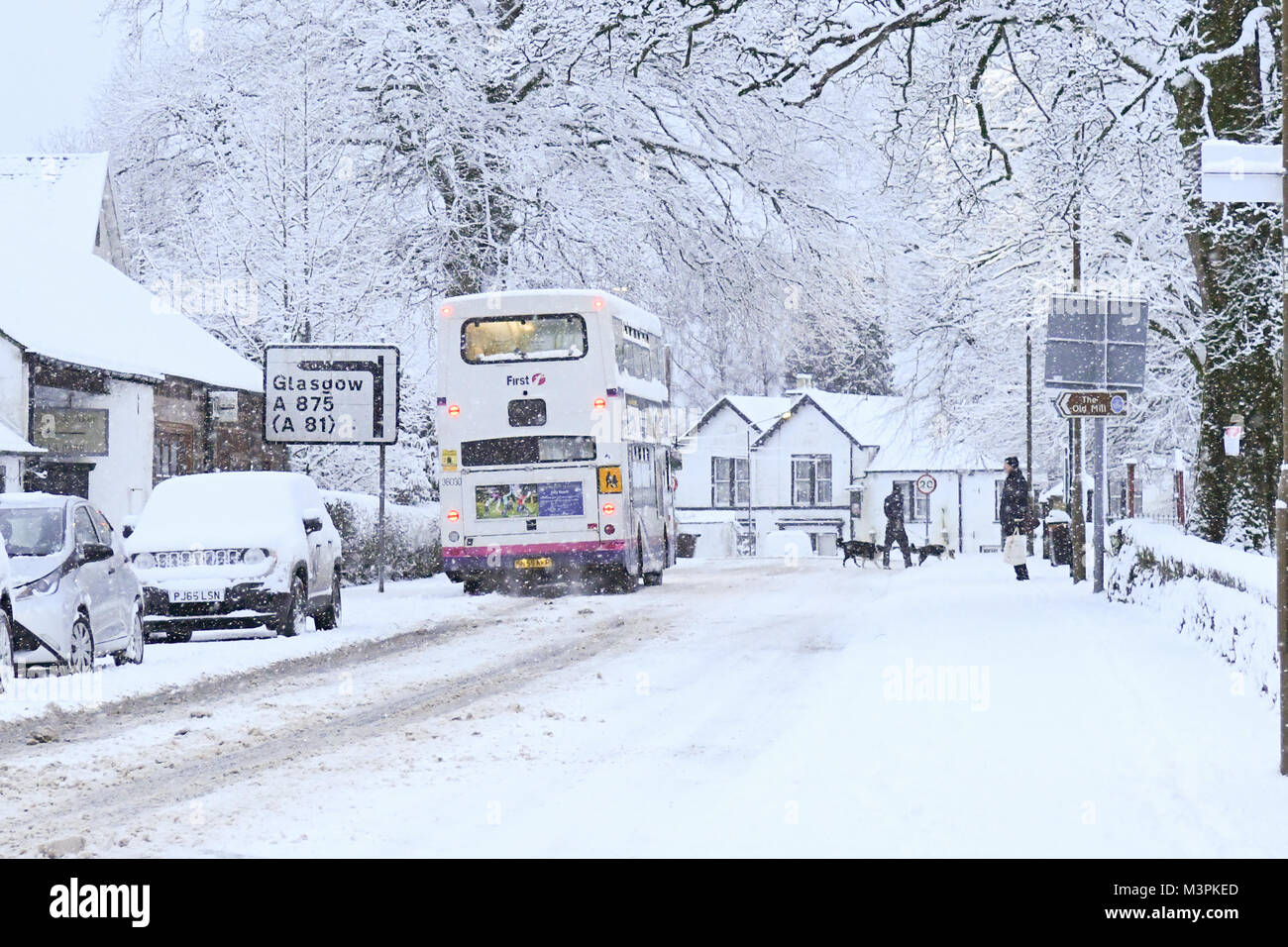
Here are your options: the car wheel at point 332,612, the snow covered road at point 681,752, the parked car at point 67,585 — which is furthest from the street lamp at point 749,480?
the parked car at point 67,585

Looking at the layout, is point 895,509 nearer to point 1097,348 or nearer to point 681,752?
point 1097,348

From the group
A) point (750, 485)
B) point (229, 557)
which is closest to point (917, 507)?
point (750, 485)

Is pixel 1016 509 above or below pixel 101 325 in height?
below

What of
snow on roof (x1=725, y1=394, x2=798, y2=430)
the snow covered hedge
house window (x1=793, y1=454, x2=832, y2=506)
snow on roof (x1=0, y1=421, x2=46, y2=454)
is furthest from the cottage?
house window (x1=793, y1=454, x2=832, y2=506)

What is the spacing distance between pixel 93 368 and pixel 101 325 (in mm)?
3537

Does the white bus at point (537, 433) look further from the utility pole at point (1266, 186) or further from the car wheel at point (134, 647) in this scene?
the utility pole at point (1266, 186)

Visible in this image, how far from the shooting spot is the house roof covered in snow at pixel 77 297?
29250 mm

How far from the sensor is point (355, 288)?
3528 cm

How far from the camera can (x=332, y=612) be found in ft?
70.0

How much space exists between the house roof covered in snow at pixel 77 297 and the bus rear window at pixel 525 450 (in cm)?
621

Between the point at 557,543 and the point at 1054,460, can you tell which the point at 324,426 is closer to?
the point at 557,543

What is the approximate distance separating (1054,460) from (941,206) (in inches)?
983

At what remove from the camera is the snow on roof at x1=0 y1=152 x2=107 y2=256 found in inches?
1464

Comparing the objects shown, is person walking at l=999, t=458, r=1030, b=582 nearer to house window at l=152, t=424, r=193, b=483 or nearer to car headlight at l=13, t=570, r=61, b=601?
house window at l=152, t=424, r=193, b=483
